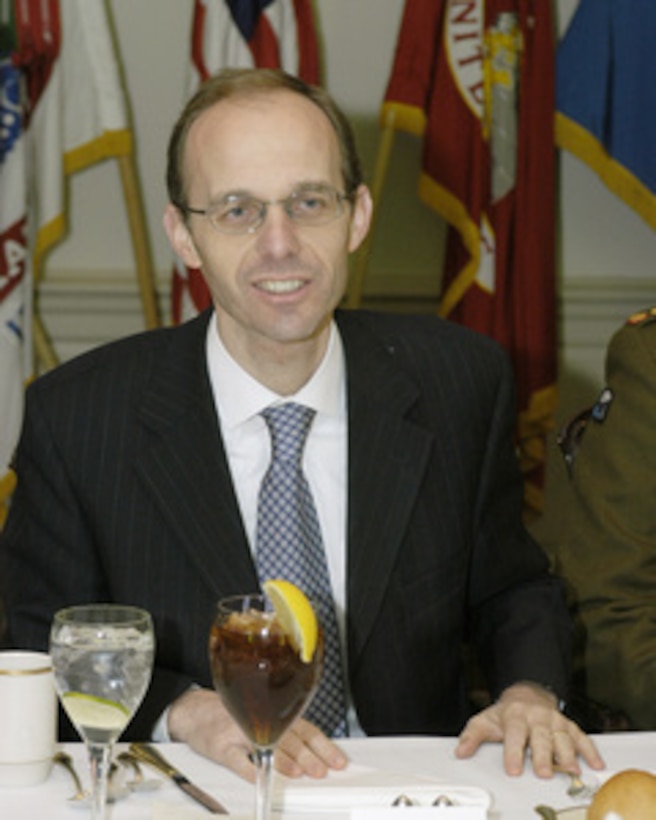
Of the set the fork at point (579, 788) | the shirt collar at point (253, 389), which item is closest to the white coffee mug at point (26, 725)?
the fork at point (579, 788)

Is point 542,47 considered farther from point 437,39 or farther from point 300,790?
point 300,790

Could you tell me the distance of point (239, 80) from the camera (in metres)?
2.38

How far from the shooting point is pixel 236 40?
15.2 feet

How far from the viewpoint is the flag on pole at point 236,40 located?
4609 millimetres

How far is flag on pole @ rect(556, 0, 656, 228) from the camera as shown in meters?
4.71

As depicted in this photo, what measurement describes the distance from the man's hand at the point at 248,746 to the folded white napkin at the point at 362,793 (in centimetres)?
3

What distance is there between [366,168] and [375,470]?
2715 millimetres

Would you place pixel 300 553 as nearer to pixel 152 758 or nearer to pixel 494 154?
pixel 152 758

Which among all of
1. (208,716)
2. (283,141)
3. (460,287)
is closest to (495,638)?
(208,716)

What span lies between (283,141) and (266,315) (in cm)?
26

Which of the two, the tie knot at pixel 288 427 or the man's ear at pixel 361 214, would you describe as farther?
the man's ear at pixel 361 214

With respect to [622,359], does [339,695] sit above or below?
below

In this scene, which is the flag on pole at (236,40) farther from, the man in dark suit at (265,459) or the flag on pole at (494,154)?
the man in dark suit at (265,459)

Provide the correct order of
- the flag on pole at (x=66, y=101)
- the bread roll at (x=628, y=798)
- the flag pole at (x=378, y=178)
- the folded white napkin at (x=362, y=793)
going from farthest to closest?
the flag pole at (x=378, y=178) → the flag on pole at (x=66, y=101) → the folded white napkin at (x=362, y=793) → the bread roll at (x=628, y=798)
